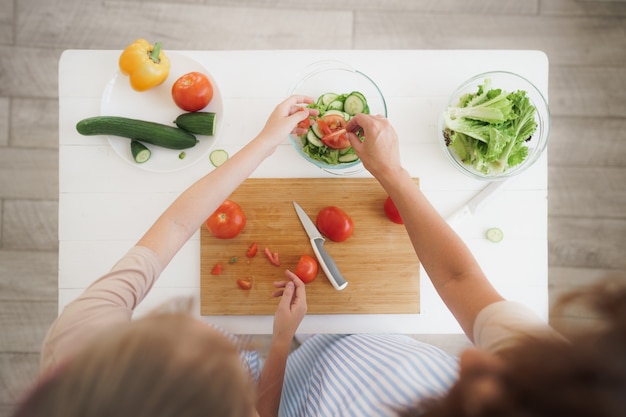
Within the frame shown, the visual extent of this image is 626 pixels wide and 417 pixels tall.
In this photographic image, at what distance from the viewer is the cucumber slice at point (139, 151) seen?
147cm

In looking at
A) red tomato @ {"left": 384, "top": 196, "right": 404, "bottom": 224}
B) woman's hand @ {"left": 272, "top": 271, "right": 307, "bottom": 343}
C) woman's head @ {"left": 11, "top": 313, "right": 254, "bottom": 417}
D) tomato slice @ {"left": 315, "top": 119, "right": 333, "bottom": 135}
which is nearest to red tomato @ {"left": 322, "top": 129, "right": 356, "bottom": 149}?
tomato slice @ {"left": 315, "top": 119, "right": 333, "bottom": 135}

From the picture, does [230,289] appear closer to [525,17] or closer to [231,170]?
→ [231,170]

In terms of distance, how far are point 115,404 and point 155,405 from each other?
64mm

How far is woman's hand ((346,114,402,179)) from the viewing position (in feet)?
4.26

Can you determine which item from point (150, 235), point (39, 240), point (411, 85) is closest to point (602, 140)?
point (411, 85)

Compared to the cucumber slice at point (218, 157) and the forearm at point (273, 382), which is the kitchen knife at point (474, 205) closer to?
the forearm at point (273, 382)

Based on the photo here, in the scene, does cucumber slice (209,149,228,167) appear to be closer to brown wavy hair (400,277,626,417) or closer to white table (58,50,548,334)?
white table (58,50,548,334)

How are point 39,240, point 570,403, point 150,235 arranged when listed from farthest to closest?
point 39,240, point 150,235, point 570,403

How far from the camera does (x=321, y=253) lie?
1.47 m

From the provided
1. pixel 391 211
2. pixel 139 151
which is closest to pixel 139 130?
pixel 139 151

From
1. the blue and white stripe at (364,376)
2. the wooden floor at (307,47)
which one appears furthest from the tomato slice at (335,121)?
the wooden floor at (307,47)

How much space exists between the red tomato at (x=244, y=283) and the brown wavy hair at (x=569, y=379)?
892 millimetres

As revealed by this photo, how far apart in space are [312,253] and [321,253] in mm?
52

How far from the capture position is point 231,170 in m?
1.30
